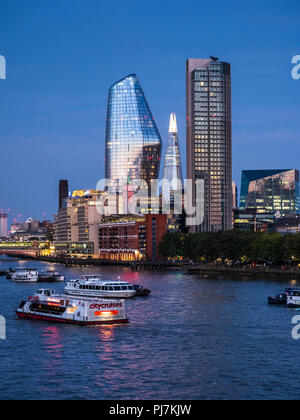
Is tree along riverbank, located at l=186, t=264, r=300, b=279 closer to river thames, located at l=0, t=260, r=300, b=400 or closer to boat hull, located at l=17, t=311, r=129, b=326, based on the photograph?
river thames, located at l=0, t=260, r=300, b=400

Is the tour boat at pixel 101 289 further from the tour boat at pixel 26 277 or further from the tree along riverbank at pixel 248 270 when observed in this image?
the tree along riverbank at pixel 248 270

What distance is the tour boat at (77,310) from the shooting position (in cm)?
4803

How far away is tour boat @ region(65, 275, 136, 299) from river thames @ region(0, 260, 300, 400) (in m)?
9.29

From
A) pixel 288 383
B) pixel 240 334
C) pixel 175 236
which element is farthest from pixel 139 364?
pixel 175 236

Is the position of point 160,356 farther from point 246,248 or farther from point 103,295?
point 246,248

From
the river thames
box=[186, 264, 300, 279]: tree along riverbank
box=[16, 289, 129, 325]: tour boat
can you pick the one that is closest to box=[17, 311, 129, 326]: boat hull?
box=[16, 289, 129, 325]: tour boat

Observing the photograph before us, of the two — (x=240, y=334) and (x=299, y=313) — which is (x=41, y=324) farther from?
(x=299, y=313)

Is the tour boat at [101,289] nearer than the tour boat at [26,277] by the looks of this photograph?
Yes

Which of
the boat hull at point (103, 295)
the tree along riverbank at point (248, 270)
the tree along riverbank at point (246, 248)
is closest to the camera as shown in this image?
the boat hull at point (103, 295)

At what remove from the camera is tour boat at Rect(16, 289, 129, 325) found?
48.0 metres

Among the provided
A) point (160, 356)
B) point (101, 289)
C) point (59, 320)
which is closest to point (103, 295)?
point (101, 289)

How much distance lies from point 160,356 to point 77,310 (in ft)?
43.1

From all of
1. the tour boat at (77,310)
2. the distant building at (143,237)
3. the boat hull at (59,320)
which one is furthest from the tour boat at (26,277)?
the distant building at (143,237)

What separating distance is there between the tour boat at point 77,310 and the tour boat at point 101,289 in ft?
48.1
